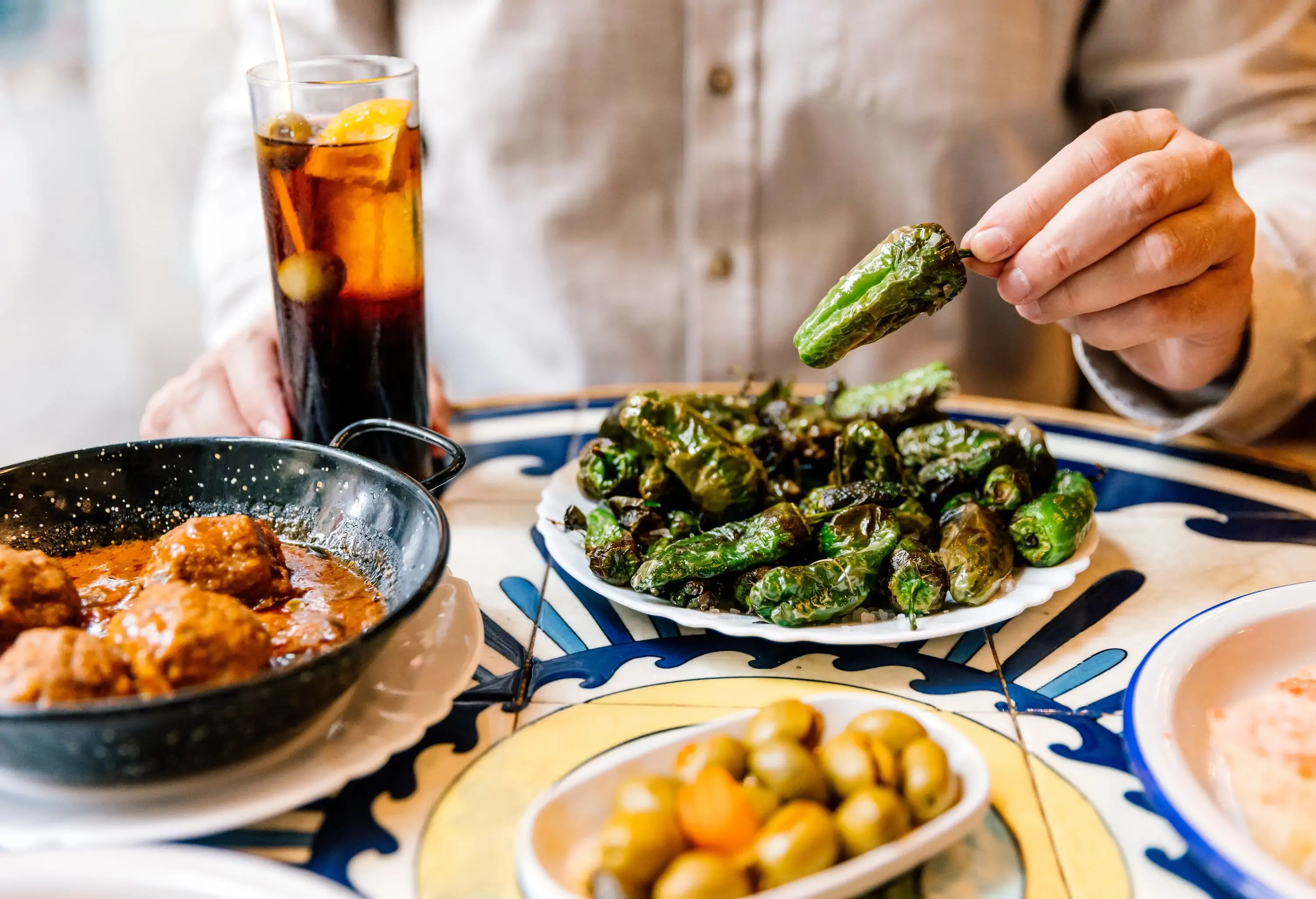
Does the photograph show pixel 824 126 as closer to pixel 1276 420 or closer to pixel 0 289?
pixel 1276 420

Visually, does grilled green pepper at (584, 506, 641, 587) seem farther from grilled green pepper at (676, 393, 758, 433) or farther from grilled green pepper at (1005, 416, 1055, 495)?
grilled green pepper at (1005, 416, 1055, 495)

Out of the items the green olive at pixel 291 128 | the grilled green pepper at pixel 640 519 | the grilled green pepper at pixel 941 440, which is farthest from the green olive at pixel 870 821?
the green olive at pixel 291 128

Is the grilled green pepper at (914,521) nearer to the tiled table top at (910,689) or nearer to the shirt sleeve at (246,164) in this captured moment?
the tiled table top at (910,689)

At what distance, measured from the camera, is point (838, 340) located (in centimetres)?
148

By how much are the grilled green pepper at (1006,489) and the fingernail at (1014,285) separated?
0.27 metres

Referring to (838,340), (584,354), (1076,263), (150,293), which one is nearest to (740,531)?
(838,340)

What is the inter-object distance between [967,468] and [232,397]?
1310 mm

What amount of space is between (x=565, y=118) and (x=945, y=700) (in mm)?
1735

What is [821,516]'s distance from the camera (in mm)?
1518

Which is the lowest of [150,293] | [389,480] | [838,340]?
[150,293]

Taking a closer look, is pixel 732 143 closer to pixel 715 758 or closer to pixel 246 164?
pixel 246 164

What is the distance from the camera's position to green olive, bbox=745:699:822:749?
102 cm

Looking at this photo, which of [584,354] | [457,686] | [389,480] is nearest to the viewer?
[457,686]

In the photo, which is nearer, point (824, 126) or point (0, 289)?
point (824, 126)
